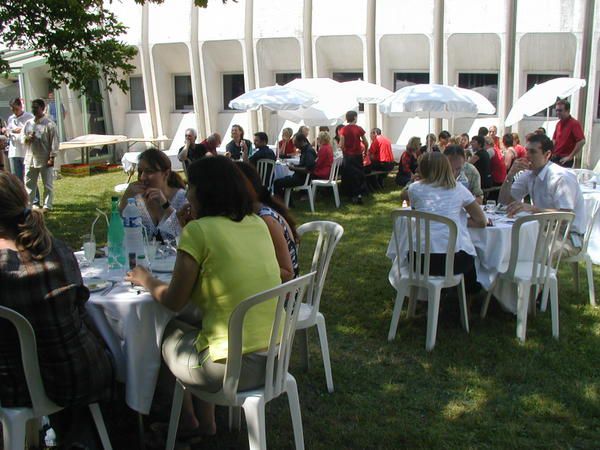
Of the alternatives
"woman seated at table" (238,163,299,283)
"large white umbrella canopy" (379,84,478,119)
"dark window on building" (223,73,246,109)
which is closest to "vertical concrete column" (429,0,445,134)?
"large white umbrella canopy" (379,84,478,119)

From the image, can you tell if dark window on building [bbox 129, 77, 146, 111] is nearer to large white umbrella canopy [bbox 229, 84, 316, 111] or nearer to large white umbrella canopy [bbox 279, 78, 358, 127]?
large white umbrella canopy [bbox 279, 78, 358, 127]

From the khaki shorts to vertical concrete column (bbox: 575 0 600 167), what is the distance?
520 inches

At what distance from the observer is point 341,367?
4.36 metres

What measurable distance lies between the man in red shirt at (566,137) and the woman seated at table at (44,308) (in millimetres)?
8437

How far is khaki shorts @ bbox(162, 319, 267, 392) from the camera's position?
281 centimetres

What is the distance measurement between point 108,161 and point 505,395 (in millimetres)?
16163

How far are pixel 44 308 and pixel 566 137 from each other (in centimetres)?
869

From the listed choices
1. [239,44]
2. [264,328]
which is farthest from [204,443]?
[239,44]

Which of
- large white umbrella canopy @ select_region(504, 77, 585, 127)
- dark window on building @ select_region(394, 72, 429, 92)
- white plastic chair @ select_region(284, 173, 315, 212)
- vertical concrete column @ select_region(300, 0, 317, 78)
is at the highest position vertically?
vertical concrete column @ select_region(300, 0, 317, 78)

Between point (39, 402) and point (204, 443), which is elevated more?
point (39, 402)

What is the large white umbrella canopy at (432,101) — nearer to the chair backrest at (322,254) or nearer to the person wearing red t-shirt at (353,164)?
the person wearing red t-shirt at (353,164)

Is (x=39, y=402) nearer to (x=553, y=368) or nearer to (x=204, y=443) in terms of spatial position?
(x=204, y=443)

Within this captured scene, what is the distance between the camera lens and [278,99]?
37.3 feet

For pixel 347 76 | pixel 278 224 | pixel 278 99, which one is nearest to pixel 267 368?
pixel 278 224
